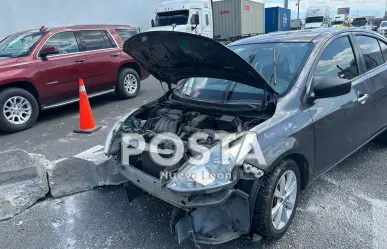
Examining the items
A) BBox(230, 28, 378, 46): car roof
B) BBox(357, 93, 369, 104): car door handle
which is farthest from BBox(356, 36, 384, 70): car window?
BBox(357, 93, 369, 104): car door handle

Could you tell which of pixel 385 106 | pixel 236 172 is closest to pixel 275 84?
pixel 236 172

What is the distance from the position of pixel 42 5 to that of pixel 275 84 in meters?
10.2

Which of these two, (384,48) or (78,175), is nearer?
(78,175)

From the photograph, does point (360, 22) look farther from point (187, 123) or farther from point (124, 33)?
point (187, 123)

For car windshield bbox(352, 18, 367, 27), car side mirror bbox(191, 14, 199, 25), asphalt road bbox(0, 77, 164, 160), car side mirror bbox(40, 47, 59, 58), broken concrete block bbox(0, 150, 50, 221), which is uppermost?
car side mirror bbox(191, 14, 199, 25)

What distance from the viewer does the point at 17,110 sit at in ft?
19.4

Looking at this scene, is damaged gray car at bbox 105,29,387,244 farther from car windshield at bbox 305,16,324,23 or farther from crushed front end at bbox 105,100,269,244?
car windshield at bbox 305,16,324,23

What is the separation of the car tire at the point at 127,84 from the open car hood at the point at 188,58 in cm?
447

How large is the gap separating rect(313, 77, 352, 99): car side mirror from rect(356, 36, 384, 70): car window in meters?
1.21

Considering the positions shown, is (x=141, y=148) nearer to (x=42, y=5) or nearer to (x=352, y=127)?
(x=352, y=127)

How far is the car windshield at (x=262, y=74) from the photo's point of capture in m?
2.97

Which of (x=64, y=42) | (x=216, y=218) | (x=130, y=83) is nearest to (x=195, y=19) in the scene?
(x=130, y=83)

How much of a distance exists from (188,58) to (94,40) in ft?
16.4

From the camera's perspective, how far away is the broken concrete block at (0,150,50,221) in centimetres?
336
